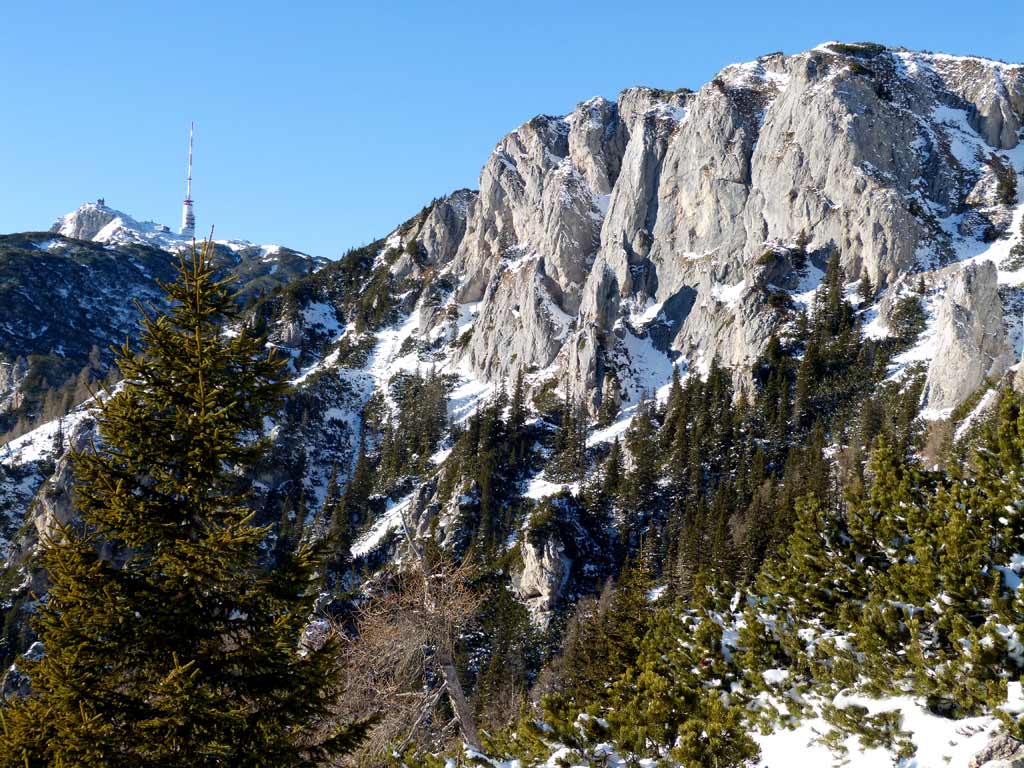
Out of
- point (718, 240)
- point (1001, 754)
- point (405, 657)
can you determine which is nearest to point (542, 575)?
point (405, 657)

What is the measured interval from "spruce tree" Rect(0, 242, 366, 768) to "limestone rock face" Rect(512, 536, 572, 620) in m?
96.8

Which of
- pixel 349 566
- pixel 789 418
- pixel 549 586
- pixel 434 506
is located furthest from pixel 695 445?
pixel 349 566

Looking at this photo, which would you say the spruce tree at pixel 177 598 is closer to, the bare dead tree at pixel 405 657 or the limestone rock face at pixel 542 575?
the bare dead tree at pixel 405 657

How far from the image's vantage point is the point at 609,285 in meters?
163

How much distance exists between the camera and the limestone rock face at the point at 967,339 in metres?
→ 101

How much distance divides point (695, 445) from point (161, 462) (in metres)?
116

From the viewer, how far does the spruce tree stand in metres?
8.43

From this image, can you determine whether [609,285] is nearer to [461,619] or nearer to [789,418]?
[789,418]

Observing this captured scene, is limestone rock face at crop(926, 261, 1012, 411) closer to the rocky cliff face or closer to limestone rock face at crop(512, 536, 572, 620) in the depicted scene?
the rocky cliff face

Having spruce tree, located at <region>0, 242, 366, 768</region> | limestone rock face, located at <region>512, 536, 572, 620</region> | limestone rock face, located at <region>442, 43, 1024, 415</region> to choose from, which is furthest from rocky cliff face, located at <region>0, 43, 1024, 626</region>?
spruce tree, located at <region>0, 242, 366, 768</region>

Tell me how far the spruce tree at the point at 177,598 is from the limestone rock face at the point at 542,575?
9679cm

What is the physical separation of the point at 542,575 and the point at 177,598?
99285 millimetres

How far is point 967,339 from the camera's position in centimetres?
10400

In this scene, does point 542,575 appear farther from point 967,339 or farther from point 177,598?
point 177,598
